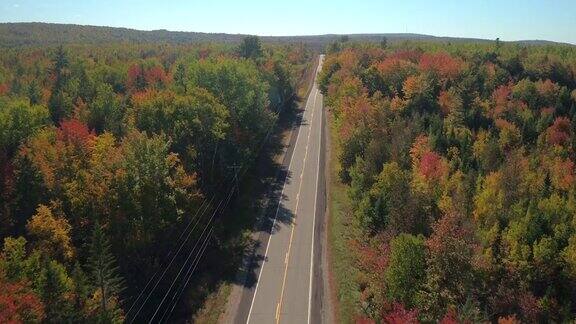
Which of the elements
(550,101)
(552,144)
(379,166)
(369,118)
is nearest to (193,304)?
(379,166)

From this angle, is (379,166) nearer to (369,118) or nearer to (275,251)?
(369,118)

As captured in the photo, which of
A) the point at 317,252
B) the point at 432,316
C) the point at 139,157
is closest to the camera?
the point at 432,316

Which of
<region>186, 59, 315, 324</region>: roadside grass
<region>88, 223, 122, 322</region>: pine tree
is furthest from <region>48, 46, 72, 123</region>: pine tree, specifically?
<region>88, 223, 122, 322</region>: pine tree

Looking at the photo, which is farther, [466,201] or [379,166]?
[379,166]

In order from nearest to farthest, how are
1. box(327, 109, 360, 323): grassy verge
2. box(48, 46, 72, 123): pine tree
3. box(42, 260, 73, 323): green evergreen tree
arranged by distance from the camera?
box(42, 260, 73, 323): green evergreen tree
box(327, 109, 360, 323): grassy verge
box(48, 46, 72, 123): pine tree

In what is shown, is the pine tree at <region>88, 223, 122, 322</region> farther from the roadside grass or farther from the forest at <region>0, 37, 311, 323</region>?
the roadside grass

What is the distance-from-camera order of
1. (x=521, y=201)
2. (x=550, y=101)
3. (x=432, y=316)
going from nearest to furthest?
(x=432, y=316), (x=521, y=201), (x=550, y=101)
